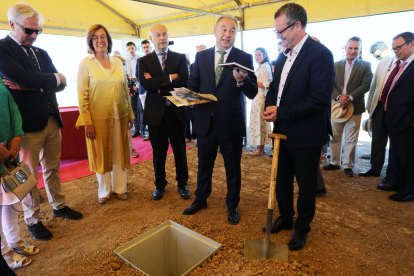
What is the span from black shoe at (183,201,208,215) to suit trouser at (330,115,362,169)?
99.5 inches

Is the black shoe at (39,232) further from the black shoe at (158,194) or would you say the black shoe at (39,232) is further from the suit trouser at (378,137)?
the suit trouser at (378,137)

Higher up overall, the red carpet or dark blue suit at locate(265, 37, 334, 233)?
dark blue suit at locate(265, 37, 334, 233)

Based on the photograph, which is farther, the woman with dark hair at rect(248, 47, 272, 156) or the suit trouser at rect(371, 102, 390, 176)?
the woman with dark hair at rect(248, 47, 272, 156)

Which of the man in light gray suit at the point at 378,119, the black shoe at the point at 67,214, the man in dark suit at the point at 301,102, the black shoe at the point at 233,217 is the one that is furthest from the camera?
the man in light gray suit at the point at 378,119

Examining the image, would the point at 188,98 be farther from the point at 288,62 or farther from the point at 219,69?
the point at 288,62

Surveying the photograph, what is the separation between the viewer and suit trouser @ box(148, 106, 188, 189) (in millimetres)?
3074

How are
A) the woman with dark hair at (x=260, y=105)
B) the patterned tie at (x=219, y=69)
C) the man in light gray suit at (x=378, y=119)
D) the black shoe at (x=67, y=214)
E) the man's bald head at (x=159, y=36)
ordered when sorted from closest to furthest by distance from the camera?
the patterned tie at (x=219, y=69) < the black shoe at (x=67, y=214) < the man's bald head at (x=159, y=36) < the man in light gray suit at (x=378, y=119) < the woman with dark hair at (x=260, y=105)

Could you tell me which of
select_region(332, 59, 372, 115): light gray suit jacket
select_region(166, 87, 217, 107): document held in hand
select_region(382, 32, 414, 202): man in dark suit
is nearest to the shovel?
select_region(166, 87, 217, 107): document held in hand

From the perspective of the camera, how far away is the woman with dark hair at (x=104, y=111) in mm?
2777

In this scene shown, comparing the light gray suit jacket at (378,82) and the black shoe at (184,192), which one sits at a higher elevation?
the light gray suit jacket at (378,82)

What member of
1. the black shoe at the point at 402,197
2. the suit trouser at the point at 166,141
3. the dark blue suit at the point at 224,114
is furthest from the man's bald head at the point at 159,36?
the black shoe at the point at 402,197

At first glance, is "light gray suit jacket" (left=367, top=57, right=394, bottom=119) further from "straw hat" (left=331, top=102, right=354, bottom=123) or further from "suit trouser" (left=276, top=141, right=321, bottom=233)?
"suit trouser" (left=276, top=141, right=321, bottom=233)

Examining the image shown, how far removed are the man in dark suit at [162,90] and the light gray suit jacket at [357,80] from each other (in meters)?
2.47

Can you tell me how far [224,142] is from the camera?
8.34ft
